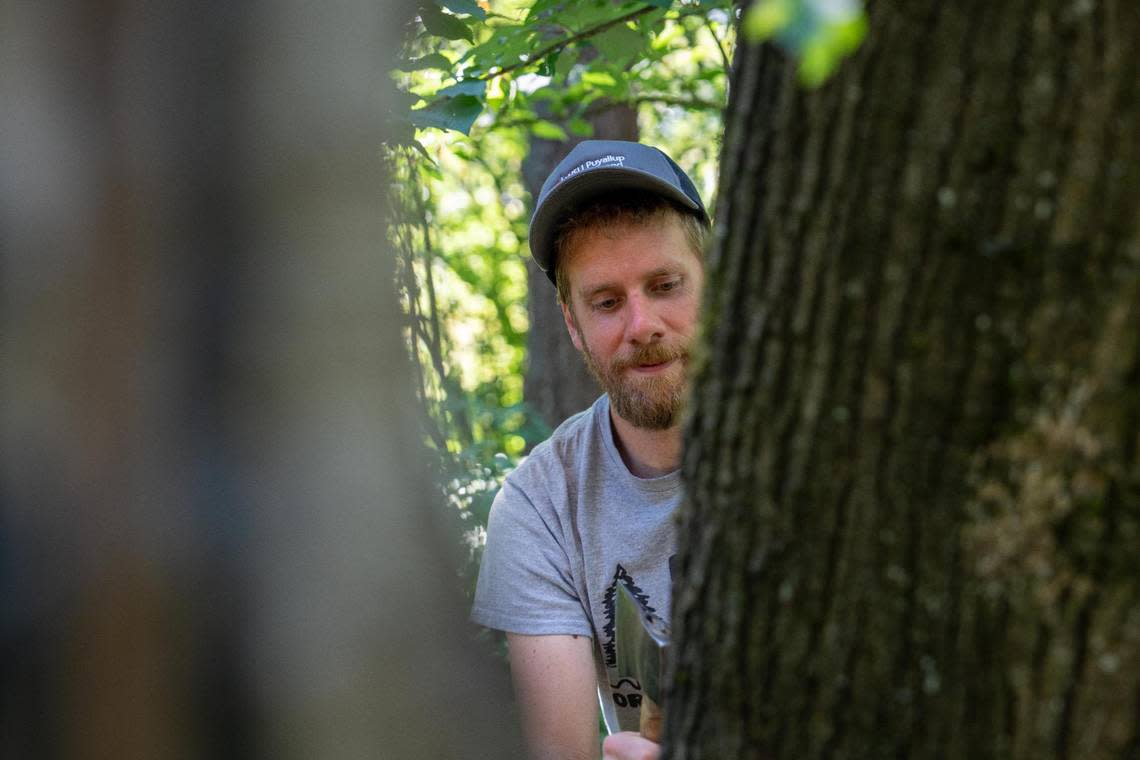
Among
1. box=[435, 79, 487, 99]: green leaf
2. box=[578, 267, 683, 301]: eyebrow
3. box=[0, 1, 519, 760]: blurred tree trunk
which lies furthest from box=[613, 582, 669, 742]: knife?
box=[435, 79, 487, 99]: green leaf

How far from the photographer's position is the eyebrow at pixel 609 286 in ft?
10.3

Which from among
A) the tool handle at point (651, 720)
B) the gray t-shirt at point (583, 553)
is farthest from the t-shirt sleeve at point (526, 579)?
the tool handle at point (651, 720)

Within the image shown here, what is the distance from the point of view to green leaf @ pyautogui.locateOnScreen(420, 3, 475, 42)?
263cm

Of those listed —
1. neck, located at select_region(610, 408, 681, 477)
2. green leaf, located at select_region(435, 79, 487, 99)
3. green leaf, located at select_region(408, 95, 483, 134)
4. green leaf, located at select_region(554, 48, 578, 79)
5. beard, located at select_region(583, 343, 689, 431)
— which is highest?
green leaf, located at select_region(554, 48, 578, 79)

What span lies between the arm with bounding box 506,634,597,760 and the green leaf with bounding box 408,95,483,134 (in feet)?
4.12

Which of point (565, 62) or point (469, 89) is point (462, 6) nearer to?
point (469, 89)

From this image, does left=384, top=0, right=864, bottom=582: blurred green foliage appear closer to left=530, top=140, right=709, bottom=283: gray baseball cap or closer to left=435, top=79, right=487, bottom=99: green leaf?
left=435, top=79, right=487, bottom=99: green leaf

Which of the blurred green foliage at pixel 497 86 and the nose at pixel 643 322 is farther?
the nose at pixel 643 322

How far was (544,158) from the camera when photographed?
6500 mm

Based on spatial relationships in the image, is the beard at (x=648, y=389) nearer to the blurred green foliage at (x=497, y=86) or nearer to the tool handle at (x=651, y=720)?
the blurred green foliage at (x=497, y=86)

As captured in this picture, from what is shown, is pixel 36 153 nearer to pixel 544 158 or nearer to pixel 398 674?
pixel 398 674

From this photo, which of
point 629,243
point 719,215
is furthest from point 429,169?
point 719,215

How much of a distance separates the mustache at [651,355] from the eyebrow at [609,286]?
0.60 feet

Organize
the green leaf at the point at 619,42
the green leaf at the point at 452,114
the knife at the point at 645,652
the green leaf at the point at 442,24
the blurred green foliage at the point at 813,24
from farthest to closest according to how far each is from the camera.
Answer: the green leaf at the point at 619,42 < the green leaf at the point at 452,114 < the green leaf at the point at 442,24 < the knife at the point at 645,652 < the blurred green foliage at the point at 813,24
